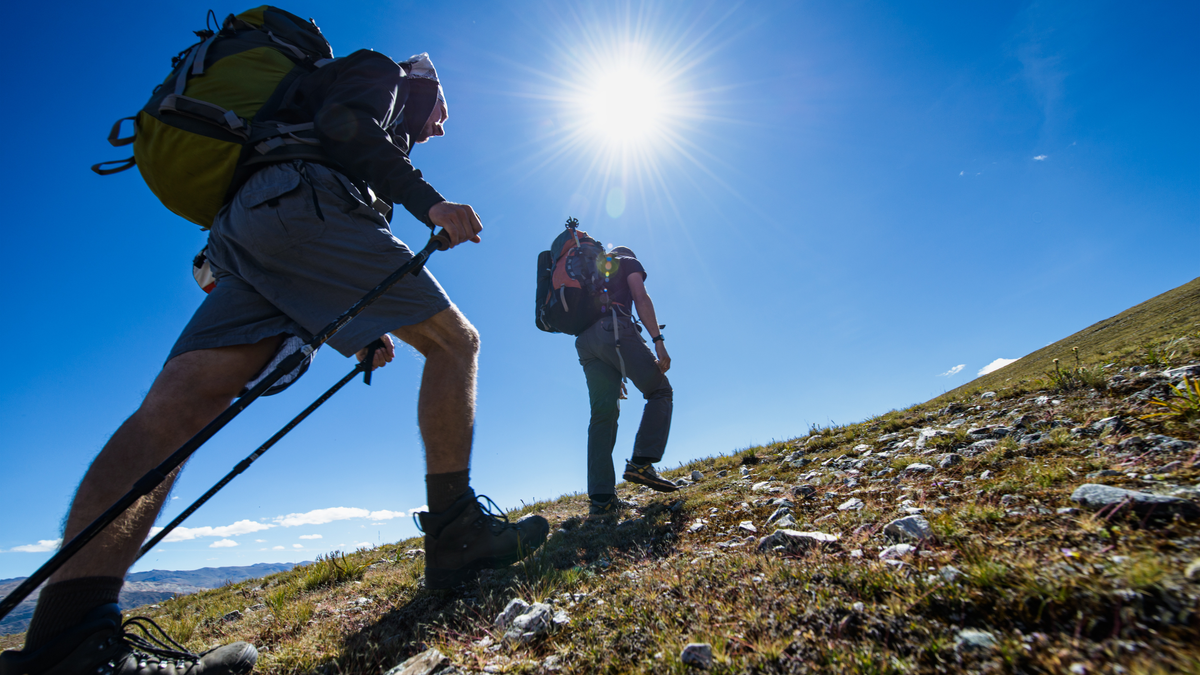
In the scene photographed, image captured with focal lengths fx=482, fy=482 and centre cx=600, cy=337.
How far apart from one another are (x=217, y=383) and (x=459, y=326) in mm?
1457

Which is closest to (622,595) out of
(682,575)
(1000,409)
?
(682,575)

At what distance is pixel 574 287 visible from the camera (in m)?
6.57

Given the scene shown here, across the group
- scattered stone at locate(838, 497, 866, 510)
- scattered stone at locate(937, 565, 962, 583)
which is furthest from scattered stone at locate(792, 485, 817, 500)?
scattered stone at locate(937, 565, 962, 583)

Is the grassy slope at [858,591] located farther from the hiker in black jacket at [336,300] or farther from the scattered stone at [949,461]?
the hiker in black jacket at [336,300]

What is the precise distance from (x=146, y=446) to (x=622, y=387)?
15.7ft

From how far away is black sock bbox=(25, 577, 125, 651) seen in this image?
2.06 m

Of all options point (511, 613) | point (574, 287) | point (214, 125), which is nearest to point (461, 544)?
point (511, 613)

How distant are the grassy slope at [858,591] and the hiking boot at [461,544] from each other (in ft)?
0.53

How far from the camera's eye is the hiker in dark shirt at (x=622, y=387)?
19.9 feet

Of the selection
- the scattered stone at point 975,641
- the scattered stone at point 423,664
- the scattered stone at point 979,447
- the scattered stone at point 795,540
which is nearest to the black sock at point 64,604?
the scattered stone at point 423,664

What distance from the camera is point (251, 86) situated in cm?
323

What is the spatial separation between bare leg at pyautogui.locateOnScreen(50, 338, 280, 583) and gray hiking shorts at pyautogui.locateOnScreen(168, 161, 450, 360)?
185 millimetres

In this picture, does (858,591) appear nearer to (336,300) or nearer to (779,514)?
(779,514)

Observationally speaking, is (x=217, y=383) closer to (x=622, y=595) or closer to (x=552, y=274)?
(x=622, y=595)
